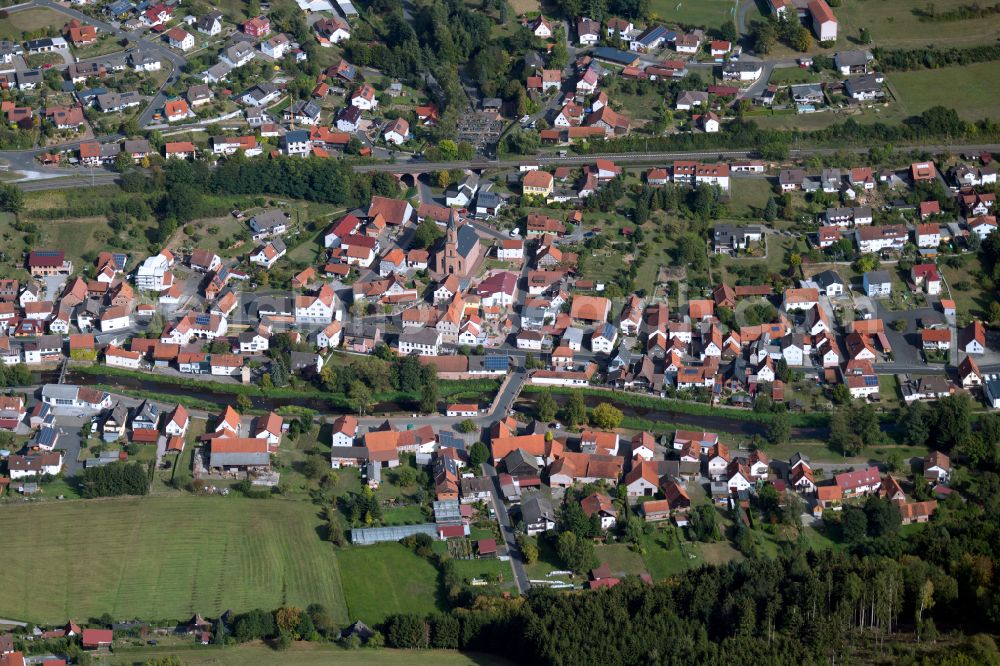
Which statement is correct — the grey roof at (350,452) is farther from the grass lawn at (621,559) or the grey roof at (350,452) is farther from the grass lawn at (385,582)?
the grass lawn at (621,559)

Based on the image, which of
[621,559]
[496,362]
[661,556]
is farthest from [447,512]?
[496,362]

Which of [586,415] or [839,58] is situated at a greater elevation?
[839,58]

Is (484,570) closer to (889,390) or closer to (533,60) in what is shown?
(889,390)

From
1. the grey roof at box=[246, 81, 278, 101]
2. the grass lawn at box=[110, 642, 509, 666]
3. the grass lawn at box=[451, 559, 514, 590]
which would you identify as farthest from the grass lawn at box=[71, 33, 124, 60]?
the grass lawn at box=[110, 642, 509, 666]

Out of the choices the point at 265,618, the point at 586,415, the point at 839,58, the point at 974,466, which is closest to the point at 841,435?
the point at 974,466

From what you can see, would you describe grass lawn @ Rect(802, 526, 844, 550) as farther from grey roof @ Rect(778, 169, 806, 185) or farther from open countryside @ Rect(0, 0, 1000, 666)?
grey roof @ Rect(778, 169, 806, 185)

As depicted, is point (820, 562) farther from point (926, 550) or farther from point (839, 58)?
point (839, 58)
